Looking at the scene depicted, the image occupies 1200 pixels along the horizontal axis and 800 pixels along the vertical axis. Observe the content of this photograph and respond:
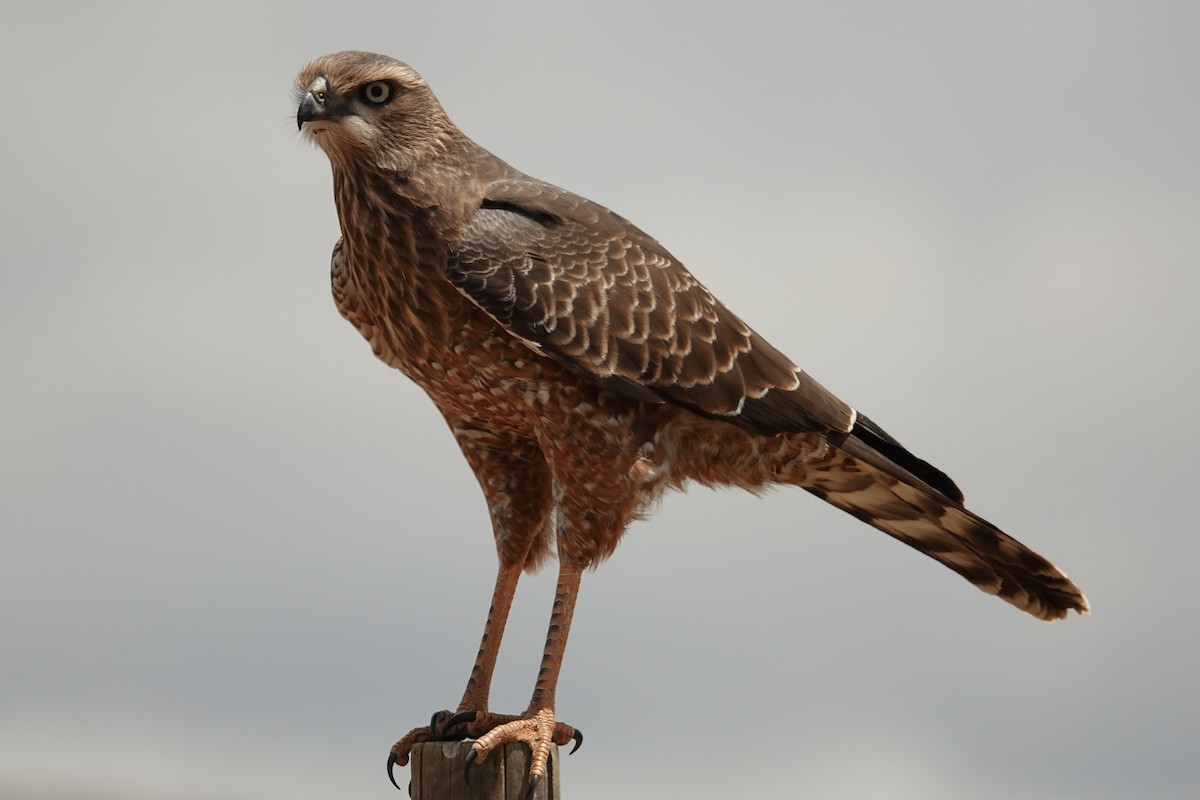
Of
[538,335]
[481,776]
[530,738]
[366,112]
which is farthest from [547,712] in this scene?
[366,112]

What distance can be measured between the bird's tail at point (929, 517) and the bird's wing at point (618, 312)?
27 centimetres

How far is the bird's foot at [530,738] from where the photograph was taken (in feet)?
16.2

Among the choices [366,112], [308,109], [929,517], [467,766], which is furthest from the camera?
[929,517]

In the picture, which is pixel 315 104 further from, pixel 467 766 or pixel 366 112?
pixel 467 766

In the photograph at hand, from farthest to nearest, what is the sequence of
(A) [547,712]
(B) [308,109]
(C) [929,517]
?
1. (C) [929,517]
2. (B) [308,109]
3. (A) [547,712]

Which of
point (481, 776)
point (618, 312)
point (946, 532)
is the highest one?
point (618, 312)

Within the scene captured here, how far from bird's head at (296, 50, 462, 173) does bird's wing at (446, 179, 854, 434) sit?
0.37 meters

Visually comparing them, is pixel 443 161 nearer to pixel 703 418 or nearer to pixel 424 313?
pixel 424 313

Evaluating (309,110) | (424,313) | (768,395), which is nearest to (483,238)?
(424,313)

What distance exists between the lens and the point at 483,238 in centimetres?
525

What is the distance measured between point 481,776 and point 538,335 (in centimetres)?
157

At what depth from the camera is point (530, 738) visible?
197 inches

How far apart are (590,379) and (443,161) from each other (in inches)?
40.4

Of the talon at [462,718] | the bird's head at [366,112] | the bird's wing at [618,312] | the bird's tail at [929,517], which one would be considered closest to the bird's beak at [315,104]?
the bird's head at [366,112]
